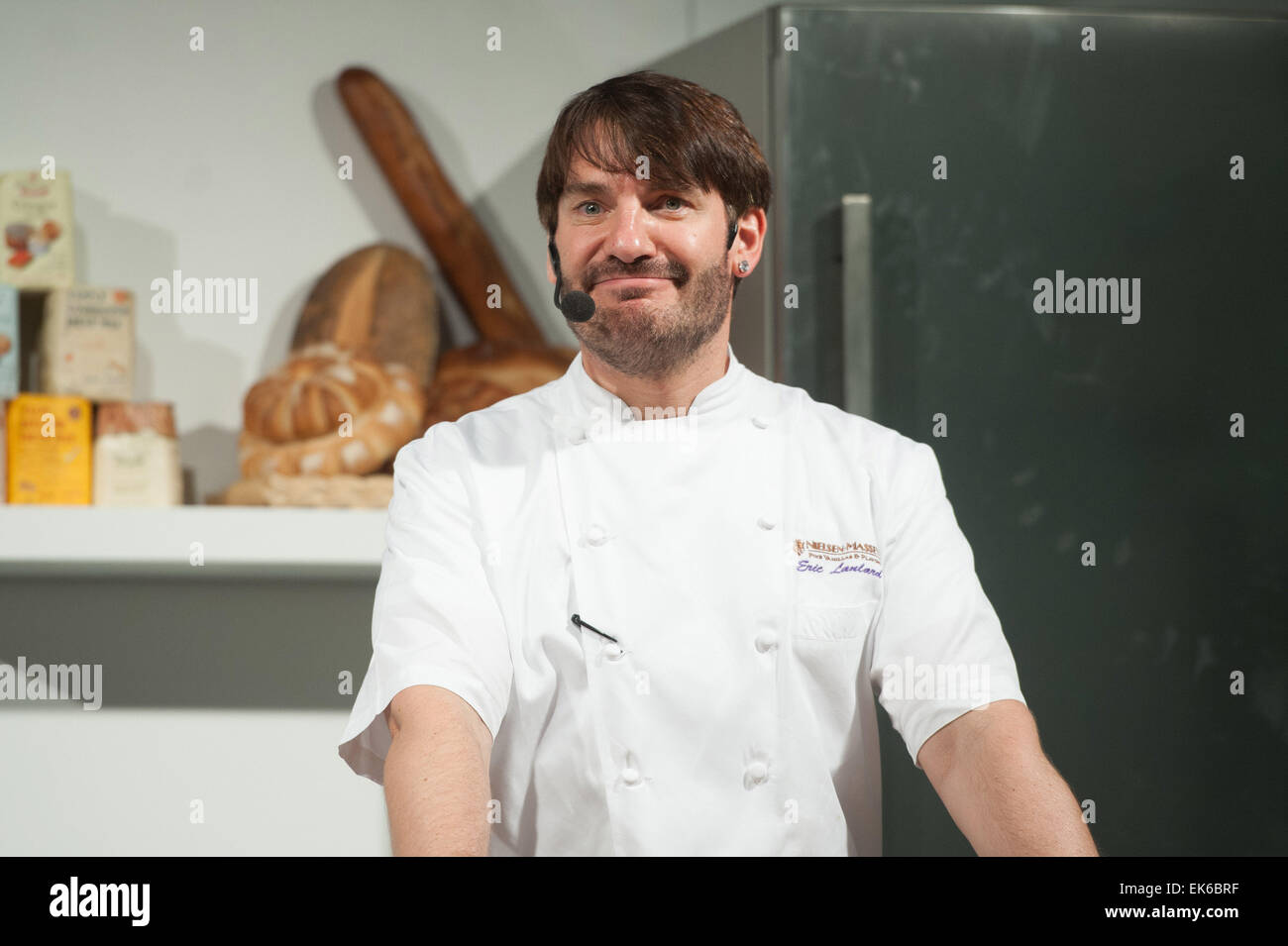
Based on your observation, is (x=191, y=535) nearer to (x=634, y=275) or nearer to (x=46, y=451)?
(x=46, y=451)

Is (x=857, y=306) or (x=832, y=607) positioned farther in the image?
(x=857, y=306)

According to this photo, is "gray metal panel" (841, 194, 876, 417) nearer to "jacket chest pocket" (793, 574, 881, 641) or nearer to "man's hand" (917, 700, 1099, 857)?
"jacket chest pocket" (793, 574, 881, 641)

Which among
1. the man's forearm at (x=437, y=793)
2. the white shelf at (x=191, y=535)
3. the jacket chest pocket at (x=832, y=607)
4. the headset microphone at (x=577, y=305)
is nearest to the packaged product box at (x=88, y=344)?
the white shelf at (x=191, y=535)

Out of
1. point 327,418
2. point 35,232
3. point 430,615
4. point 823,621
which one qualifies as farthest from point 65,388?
point 823,621

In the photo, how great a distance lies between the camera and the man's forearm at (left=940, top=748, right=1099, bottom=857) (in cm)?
72

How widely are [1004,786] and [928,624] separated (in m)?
0.15

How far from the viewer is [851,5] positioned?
3.88ft

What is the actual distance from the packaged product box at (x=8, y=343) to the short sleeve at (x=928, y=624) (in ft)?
3.29

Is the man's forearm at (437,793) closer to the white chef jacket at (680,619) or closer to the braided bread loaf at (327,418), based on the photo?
the white chef jacket at (680,619)

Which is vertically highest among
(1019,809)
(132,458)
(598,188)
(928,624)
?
(598,188)

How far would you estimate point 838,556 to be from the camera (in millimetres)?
916

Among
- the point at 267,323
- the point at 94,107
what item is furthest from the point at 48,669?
the point at 94,107

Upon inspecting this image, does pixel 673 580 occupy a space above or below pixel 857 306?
below
